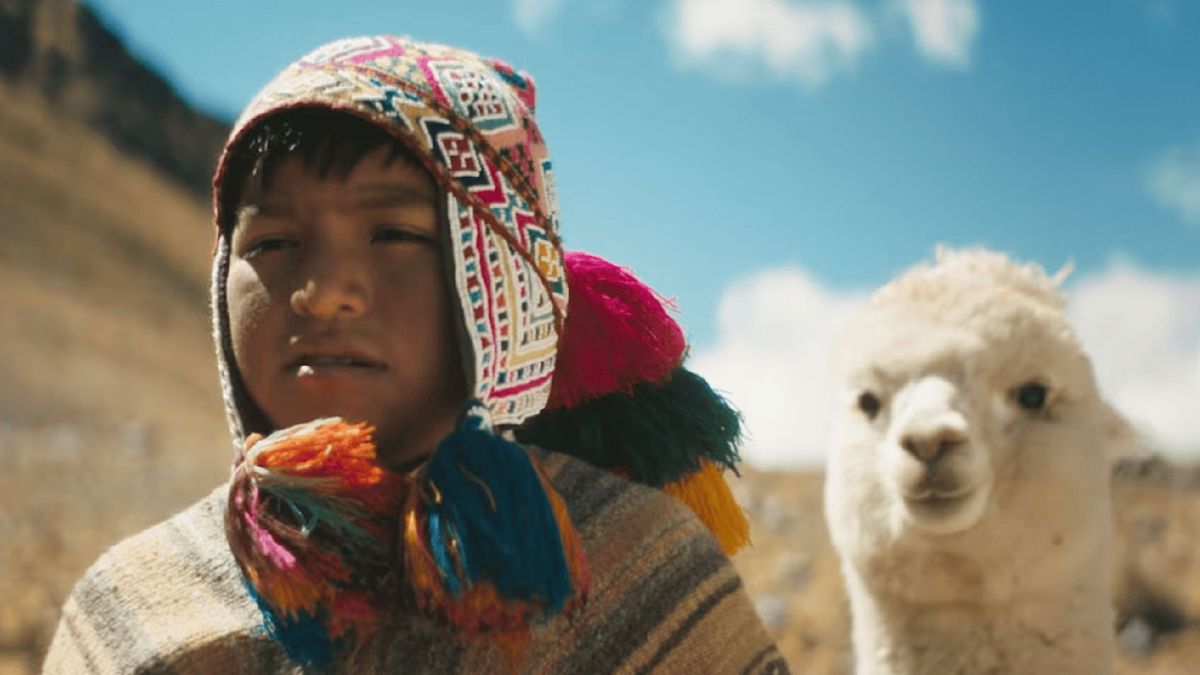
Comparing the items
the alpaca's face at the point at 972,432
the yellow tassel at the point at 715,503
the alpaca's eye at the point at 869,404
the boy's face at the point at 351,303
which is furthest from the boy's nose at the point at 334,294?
the alpaca's eye at the point at 869,404

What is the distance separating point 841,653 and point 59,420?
21.8 meters

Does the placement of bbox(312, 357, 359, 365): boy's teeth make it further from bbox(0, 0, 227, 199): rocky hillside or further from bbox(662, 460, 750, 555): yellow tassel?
bbox(0, 0, 227, 199): rocky hillside

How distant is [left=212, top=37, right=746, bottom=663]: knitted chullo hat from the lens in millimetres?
1498

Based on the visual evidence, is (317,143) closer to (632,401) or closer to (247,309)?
(247,309)

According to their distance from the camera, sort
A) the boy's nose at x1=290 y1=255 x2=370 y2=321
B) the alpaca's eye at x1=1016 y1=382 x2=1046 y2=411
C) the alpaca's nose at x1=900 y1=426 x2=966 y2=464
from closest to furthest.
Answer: the boy's nose at x1=290 y1=255 x2=370 y2=321
the alpaca's nose at x1=900 y1=426 x2=966 y2=464
the alpaca's eye at x1=1016 y1=382 x2=1046 y2=411

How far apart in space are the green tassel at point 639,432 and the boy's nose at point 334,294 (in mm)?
419

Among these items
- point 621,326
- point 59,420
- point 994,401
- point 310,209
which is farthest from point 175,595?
point 59,420

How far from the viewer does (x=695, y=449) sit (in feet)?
6.50

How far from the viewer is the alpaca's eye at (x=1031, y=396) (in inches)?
99.0

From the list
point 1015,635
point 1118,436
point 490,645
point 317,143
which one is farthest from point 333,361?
point 1118,436

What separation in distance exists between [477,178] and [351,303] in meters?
0.23

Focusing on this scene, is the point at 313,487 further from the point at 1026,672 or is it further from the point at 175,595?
the point at 1026,672

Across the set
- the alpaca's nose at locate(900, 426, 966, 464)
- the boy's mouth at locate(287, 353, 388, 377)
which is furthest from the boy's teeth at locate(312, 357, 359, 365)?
the alpaca's nose at locate(900, 426, 966, 464)

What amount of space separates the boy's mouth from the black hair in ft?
0.70
